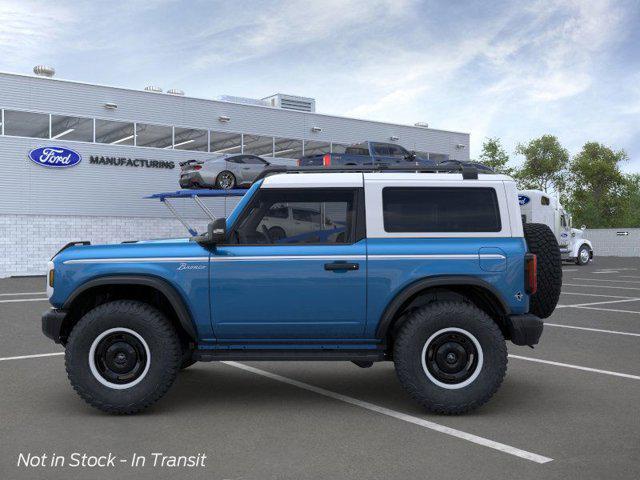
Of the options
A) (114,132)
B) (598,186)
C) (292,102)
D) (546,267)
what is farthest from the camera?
(598,186)

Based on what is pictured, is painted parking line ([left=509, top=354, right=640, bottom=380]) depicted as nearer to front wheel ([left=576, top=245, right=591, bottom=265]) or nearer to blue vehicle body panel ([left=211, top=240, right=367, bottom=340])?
blue vehicle body panel ([left=211, top=240, right=367, bottom=340])

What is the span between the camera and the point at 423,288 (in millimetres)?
5512

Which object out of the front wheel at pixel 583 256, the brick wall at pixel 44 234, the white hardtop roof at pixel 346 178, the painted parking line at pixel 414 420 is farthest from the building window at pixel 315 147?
the white hardtop roof at pixel 346 178

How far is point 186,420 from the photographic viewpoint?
530 centimetres

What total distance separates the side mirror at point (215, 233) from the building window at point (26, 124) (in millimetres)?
24712

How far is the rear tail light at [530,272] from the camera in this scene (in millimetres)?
5488

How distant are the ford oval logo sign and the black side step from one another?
24619mm

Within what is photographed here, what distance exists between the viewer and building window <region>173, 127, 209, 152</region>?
102 ft

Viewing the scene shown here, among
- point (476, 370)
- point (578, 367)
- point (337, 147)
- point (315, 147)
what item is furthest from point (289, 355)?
point (337, 147)

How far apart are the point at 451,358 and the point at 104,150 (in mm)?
26301

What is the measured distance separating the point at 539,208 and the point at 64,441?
1008 inches

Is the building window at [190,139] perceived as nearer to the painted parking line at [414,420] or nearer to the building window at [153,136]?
the building window at [153,136]

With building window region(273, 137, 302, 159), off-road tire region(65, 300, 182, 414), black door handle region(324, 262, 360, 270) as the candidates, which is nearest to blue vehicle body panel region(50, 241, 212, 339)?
off-road tire region(65, 300, 182, 414)

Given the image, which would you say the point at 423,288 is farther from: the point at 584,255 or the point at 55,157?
the point at 584,255
